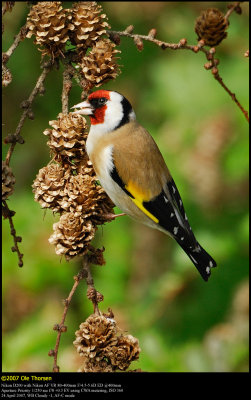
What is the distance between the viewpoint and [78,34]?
2188 mm

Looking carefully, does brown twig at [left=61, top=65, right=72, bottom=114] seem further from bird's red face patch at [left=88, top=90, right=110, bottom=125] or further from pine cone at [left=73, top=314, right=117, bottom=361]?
pine cone at [left=73, top=314, right=117, bottom=361]

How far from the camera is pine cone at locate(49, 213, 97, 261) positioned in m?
2.14

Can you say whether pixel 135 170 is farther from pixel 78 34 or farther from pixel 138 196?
pixel 78 34

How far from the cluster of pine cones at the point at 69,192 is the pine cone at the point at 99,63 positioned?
0.49 ft

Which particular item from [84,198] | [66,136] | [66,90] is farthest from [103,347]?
[66,90]

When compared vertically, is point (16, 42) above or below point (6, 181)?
above

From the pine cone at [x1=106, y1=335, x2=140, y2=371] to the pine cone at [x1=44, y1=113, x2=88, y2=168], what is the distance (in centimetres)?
65


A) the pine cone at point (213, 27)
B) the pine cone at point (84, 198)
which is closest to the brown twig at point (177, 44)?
the pine cone at point (213, 27)

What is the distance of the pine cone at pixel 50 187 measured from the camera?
7.09 feet

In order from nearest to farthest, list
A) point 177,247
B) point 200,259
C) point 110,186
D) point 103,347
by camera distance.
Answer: point 103,347, point 110,186, point 200,259, point 177,247

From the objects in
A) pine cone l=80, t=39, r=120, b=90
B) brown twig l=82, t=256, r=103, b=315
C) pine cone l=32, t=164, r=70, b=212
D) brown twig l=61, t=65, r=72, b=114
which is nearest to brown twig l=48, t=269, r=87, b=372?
brown twig l=82, t=256, r=103, b=315

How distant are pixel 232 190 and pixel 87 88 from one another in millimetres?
2403

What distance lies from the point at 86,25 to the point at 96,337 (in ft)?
3.31
